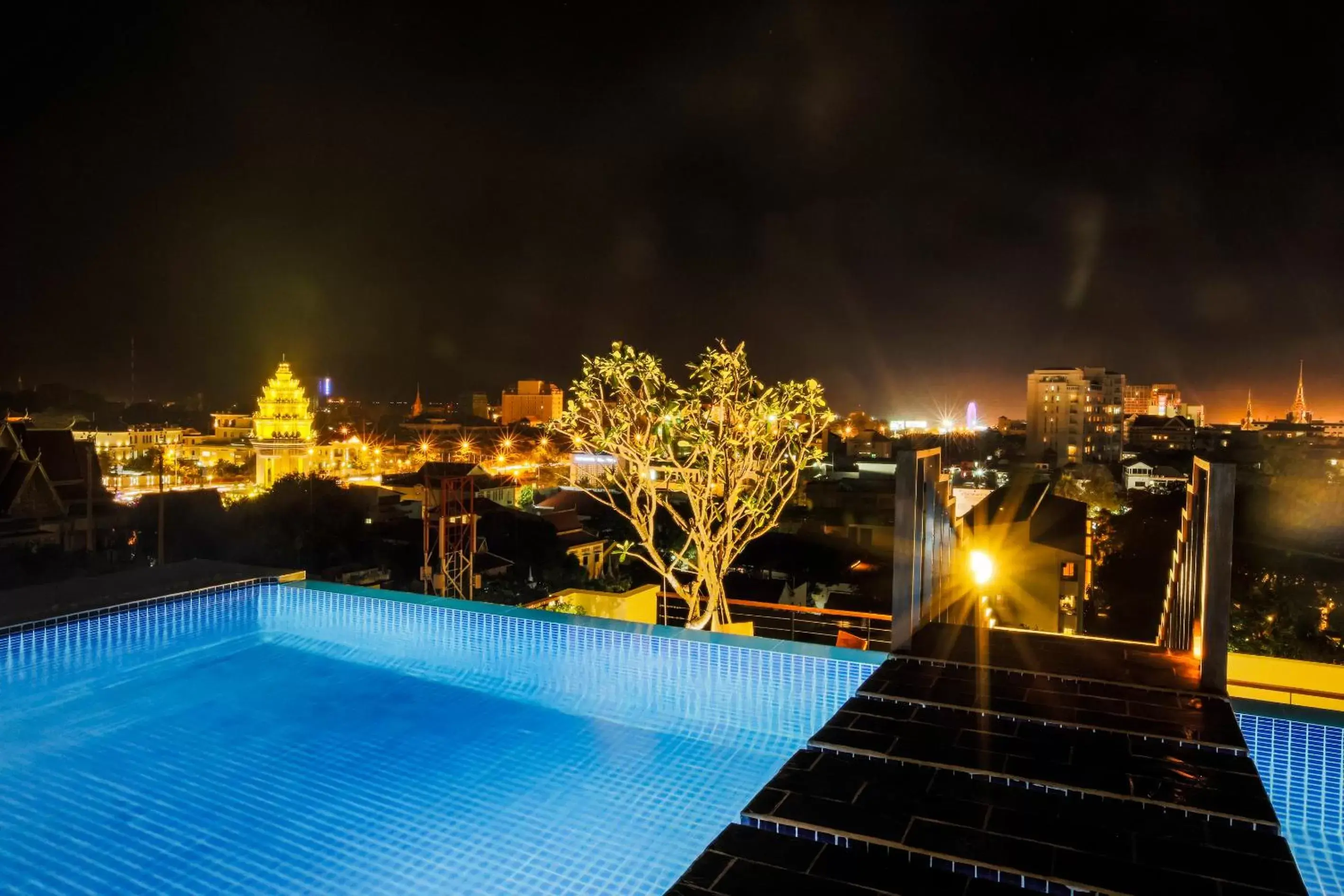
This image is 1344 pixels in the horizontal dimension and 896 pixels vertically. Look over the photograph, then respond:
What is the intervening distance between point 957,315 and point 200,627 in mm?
40064

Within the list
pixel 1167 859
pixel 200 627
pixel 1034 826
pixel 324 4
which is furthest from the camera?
pixel 324 4

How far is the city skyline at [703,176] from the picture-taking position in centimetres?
1424

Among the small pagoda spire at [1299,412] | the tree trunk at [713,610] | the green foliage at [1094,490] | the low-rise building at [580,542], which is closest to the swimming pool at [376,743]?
the tree trunk at [713,610]

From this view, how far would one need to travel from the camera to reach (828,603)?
18.4m

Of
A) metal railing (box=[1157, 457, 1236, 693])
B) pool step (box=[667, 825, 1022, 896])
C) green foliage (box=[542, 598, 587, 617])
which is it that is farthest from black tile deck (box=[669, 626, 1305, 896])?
green foliage (box=[542, 598, 587, 617])

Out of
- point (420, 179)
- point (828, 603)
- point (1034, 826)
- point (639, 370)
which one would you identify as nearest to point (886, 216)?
point (828, 603)

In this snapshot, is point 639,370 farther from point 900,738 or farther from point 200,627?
point 900,738

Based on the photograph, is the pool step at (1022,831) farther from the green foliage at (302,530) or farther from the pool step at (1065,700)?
the green foliage at (302,530)

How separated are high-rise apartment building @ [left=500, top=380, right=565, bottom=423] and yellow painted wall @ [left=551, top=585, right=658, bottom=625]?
89993mm

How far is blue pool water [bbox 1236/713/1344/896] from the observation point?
290cm

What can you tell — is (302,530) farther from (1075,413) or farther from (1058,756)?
(1075,413)

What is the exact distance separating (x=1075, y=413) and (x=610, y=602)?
5303 cm

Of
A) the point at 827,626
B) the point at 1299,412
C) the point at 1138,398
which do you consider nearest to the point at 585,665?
the point at 827,626

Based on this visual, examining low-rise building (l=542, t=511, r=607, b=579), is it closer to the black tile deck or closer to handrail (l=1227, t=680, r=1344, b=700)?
handrail (l=1227, t=680, r=1344, b=700)
